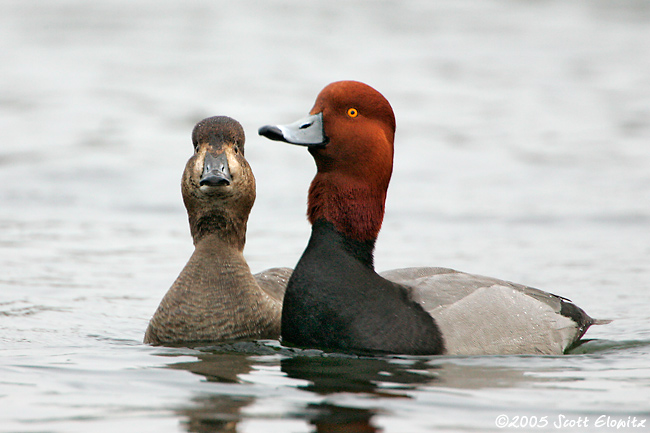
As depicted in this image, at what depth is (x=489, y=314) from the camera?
22.5 feet

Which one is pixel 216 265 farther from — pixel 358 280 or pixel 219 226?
pixel 358 280

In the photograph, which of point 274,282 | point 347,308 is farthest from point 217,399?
point 274,282

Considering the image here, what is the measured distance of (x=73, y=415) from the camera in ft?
16.8

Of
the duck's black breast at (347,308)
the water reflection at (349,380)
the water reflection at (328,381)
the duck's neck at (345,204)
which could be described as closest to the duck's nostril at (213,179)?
the duck's neck at (345,204)

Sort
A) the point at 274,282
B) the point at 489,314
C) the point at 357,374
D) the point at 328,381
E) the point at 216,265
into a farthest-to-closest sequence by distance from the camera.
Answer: the point at 274,282
the point at 216,265
the point at 489,314
the point at 357,374
the point at 328,381

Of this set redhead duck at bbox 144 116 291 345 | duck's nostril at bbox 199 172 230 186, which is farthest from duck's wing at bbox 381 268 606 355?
duck's nostril at bbox 199 172 230 186

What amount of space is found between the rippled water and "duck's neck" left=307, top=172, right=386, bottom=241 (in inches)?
35.5

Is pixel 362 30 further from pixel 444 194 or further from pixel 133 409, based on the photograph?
pixel 133 409

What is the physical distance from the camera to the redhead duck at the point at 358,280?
640cm

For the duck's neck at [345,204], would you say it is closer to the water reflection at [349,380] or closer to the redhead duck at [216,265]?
the redhead duck at [216,265]

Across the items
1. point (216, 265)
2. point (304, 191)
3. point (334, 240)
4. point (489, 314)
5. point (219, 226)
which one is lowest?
point (489, 314)

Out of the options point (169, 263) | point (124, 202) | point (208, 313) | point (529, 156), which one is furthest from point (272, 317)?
point (529, 156)

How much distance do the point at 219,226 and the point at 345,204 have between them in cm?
107

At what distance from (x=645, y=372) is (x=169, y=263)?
19.4ft
